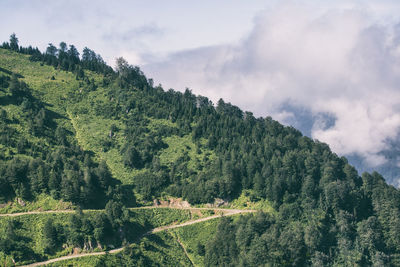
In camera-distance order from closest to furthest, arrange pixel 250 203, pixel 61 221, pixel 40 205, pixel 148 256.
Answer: pixel 61 221, pixel 148 256, pixel 40 205, pixel 250 203

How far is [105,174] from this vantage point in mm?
142625

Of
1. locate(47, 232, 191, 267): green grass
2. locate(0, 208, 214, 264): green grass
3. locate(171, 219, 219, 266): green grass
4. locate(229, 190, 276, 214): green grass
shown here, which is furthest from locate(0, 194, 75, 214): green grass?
locate(229, 190, 276, 214): green grass

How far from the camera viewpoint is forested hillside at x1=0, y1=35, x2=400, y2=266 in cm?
12131

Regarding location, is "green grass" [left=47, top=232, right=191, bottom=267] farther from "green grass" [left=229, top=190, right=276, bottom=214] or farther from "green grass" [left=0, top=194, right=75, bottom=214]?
"green grass" [left=229, top=190, right=276, bottom=214]

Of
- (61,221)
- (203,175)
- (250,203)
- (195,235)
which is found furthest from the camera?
(203,175)

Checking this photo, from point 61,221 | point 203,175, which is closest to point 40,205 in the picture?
point 61,221

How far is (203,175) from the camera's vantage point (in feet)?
499

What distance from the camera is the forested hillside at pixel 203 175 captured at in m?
121

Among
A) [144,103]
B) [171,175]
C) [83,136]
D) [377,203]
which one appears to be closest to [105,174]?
[171,175]

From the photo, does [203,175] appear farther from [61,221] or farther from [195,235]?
[61,221]

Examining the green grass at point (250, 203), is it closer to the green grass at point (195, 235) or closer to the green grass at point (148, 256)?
the green grass at point (195, 235)

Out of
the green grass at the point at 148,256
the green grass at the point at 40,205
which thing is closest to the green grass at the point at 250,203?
the green grass at the point at 148,256

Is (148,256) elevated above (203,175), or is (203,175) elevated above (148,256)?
(203,175)

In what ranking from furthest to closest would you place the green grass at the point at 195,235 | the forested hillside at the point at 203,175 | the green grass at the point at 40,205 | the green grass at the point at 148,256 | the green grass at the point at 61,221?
1. the green grass at the point at 195,235
2. the green grass at the point at 40,205
3. the forested hillside at the point at 203,175
4. the green grass at the point at 61,221
5. the green grass at the point at 148,256
